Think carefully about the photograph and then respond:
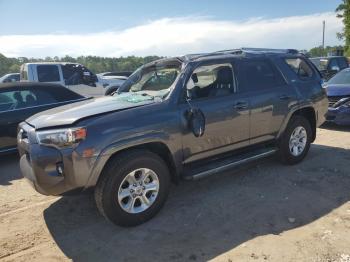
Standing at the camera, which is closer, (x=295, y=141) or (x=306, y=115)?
(x=295, y=141)

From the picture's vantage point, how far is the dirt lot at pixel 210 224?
11.8 ft

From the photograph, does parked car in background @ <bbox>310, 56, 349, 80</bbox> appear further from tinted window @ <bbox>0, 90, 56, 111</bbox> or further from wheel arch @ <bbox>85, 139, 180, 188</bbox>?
wheel arch @ <bbox>85, 139, 180, 188</bbox>

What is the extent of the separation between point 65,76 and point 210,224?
9.52m

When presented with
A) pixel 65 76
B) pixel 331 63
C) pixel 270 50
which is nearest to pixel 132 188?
pixel 270 50

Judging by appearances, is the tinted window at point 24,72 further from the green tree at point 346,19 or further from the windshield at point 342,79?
the green tree at point 346,19

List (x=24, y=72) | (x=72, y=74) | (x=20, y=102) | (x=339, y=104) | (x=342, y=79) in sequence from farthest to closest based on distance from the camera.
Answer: (x=72, y=74), (x=24, y=72), (x=342, y=79), (x=339, y=104), (x=20, y=102)

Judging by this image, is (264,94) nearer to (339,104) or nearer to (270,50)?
(270,50)

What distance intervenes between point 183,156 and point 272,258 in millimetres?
1584

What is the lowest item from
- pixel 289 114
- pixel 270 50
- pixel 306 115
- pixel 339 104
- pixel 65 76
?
pixel 339 104

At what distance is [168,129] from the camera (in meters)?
4.27

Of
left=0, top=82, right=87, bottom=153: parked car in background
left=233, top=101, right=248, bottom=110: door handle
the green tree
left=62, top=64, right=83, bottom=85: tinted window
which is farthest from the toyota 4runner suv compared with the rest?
Answer: the green tree

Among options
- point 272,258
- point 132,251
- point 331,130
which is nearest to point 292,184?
point 272,258

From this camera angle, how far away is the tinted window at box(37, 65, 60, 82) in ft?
38.6

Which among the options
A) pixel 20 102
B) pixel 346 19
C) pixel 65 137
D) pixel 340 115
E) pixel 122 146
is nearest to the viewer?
pixel 65 137
